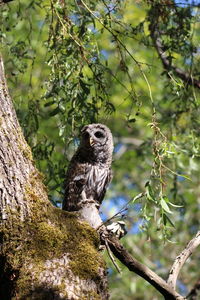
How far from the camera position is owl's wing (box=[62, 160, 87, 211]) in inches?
138

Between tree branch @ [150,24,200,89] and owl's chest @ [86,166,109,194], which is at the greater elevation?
tree branch @ [150,24,200,89]

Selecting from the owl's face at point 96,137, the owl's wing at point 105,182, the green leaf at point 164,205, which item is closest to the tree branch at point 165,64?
the owl's face at point 96,137

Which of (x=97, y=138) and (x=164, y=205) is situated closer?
(x=164, y=205)

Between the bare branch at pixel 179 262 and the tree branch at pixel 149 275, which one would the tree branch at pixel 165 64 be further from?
the tree branch at pixel 149 275

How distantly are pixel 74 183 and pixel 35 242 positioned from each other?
4.60ft

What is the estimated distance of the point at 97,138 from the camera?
3719 mm

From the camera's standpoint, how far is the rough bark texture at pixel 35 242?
86.0 inches

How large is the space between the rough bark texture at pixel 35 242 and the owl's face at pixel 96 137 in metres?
1.17

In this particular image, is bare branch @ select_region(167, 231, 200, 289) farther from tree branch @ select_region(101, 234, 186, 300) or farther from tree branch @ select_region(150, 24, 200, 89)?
tree branch @ select_region(150, 24, 200, 89)

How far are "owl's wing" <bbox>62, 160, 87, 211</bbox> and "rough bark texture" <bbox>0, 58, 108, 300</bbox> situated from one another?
1034 mm

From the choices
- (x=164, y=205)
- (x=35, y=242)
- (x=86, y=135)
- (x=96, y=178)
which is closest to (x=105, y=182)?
(x=96, y=178)

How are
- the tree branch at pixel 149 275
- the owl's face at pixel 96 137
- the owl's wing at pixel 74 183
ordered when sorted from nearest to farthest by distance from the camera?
the tree branch at pixel 149 275, the owl's wing at pixel 74 183, the owl's face at pixel 96 137

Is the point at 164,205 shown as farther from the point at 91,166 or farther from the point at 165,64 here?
the point at 165,64

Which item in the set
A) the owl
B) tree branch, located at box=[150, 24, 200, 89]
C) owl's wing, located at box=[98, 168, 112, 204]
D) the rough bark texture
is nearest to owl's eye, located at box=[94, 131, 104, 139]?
the owl
